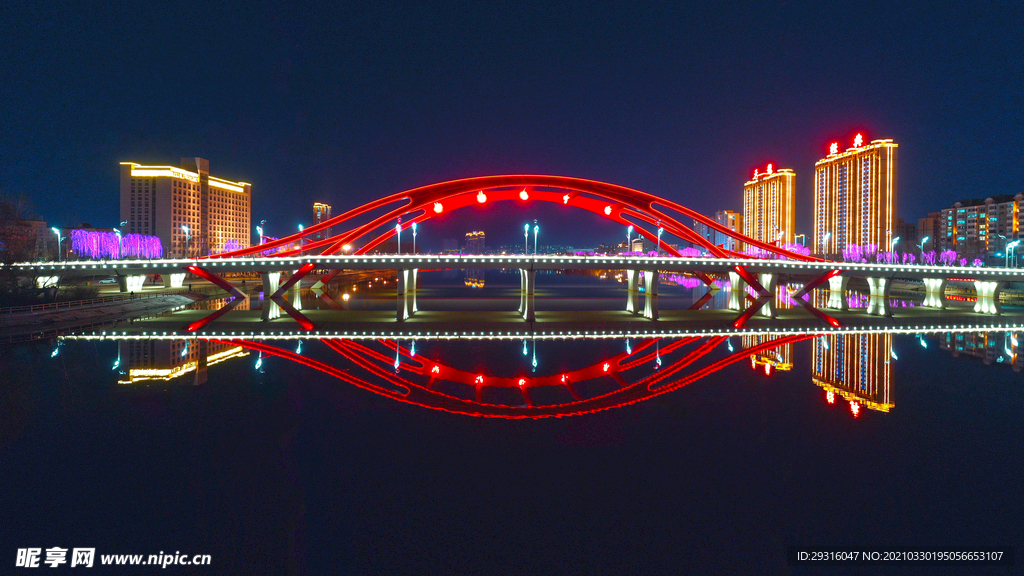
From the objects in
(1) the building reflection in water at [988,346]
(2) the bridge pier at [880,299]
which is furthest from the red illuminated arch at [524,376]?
(2) the bridge pier at [880,299]

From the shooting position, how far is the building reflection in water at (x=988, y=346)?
23.7m

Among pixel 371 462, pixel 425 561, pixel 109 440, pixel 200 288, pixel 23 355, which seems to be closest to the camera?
pixel 425 561

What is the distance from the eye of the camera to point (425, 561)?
702cm

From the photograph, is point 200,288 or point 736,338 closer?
point 736,338

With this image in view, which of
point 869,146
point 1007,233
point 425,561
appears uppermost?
point 869,146

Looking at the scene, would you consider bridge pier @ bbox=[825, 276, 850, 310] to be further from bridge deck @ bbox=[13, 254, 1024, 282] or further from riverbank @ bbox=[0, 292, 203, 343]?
riverbank @ bbox=[0, 292, 203, 343]

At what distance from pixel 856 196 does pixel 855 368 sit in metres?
96.8

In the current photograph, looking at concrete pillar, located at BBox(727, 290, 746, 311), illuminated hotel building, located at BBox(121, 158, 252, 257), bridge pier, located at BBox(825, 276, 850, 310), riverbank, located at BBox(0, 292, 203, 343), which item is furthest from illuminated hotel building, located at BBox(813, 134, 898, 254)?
illuminated hotel building, located at BBox(121, 158, 252, 257)

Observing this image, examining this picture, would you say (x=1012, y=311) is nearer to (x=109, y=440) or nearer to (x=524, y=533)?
(x=524, y=533)

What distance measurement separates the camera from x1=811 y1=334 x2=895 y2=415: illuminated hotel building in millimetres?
16359

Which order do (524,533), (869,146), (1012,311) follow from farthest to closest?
(869,146) → (1012,311) → (524,533)

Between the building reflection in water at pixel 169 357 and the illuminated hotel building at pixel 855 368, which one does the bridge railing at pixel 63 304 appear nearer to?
the building reflection in water at pixel 169 357

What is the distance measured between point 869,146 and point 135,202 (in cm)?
13985

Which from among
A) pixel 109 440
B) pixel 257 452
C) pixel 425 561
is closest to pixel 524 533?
pixel 425 561
